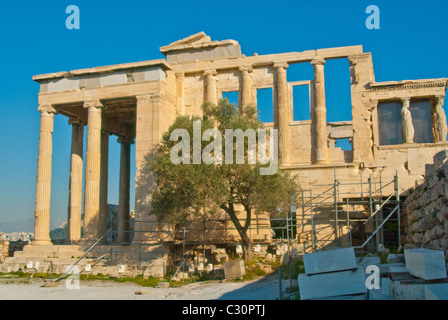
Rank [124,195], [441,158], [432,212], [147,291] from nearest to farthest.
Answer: [432,212], [441,158], [147,291], [124,195]

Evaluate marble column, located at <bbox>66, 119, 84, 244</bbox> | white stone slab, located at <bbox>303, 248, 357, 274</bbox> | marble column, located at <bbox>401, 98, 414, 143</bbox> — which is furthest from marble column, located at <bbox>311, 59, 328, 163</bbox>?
white stone slab, located at <bbox>303, 248, 357, 274</bbox>

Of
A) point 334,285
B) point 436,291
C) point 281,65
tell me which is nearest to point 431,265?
point 436,291

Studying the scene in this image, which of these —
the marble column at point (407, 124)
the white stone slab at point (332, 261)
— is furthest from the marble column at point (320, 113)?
the white stone slab at point (332, 261)

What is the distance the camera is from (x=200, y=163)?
17672 mm

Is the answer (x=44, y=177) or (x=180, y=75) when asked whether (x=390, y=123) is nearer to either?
(x=180, y=75)

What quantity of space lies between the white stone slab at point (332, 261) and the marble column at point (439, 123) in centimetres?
1274

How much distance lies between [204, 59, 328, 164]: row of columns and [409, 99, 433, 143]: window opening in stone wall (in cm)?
351

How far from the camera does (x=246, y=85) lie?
73.6ft

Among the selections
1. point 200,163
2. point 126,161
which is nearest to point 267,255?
point 200,163

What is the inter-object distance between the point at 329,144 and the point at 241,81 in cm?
483

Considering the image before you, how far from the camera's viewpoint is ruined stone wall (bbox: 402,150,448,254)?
37.7 feet

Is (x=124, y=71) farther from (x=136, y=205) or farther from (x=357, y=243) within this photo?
(x=357, y=243)

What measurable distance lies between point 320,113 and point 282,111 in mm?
1565

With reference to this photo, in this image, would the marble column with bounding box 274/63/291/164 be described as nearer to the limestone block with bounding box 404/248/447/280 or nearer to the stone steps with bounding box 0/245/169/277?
the stone steps with bounding box 0/245/169/277
